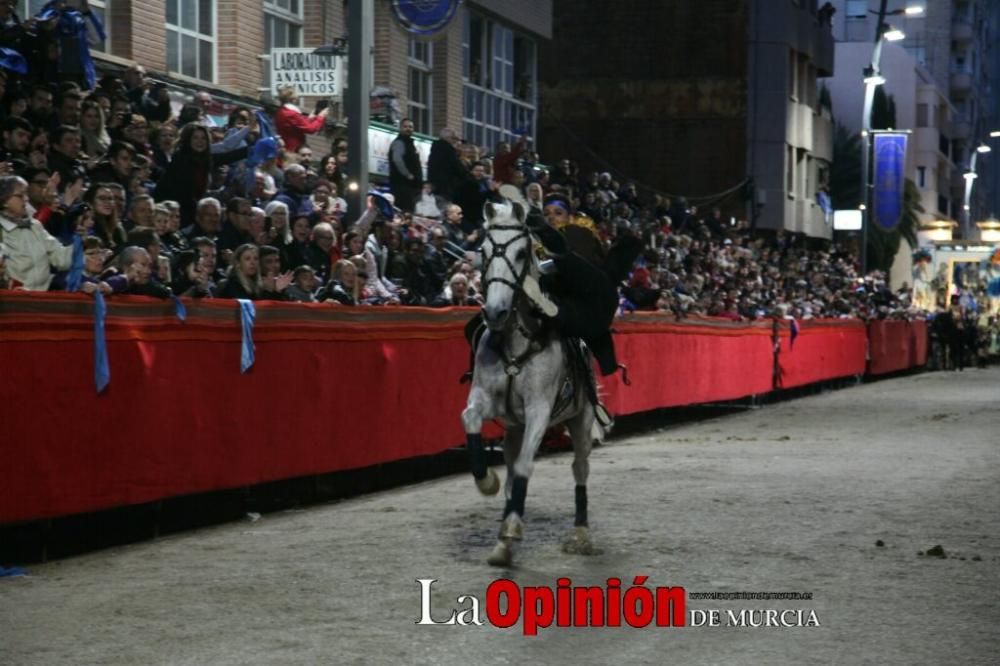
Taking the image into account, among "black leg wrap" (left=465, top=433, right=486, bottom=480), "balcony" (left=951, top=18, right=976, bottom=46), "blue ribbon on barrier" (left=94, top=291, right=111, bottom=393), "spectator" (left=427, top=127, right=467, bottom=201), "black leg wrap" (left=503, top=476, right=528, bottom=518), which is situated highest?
"balcony" (left=951, top=18, right=976, bottom=46)

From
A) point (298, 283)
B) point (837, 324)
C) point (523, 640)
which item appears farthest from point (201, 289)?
point (837, 324)

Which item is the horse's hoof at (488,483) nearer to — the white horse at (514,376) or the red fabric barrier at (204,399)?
the white horse at (514,376)

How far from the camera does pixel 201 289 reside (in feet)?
43.1

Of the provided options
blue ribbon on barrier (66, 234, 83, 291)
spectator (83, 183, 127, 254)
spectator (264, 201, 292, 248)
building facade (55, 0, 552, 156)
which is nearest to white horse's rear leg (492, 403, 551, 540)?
blue ribbon on barrier (66, 234, 83, 291)

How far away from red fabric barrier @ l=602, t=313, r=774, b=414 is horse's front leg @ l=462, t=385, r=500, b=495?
1066 cm

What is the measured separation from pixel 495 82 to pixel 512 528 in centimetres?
2663

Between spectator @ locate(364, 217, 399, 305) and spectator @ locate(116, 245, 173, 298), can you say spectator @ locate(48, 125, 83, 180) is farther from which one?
spectator @ locate(364, 217, 399, 305)

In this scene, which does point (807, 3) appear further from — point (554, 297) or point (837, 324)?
point (554, 297)

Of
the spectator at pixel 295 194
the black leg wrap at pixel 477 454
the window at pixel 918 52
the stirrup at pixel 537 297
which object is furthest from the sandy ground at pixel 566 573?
the window at pixel 918 52

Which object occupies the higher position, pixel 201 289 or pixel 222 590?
pixel 201 289

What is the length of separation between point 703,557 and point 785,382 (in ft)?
76.1

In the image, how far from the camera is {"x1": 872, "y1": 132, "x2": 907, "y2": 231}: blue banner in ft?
190

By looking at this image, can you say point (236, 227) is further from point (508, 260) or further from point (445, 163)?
point (445, 163)

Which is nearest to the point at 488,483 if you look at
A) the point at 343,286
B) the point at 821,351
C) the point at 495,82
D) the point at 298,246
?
the point at 343,286
